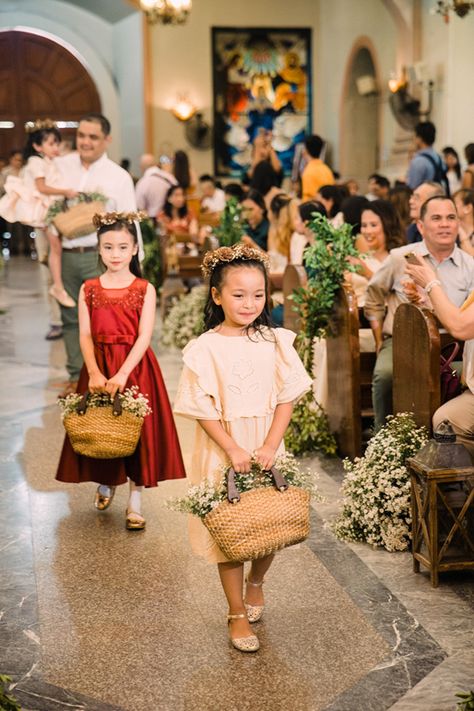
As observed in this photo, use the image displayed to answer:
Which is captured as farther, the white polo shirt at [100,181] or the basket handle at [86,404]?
the white polo shirt at [100,181]

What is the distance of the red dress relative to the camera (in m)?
4.69

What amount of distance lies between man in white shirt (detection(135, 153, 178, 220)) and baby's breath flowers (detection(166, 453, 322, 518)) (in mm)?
10442

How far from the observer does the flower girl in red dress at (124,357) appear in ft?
15.3

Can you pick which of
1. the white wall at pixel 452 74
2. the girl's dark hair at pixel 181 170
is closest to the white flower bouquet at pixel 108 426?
the white wall at pixel 452 74

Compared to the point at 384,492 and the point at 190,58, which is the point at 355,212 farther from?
the point at 190,58

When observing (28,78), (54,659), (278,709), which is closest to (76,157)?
(54,659)

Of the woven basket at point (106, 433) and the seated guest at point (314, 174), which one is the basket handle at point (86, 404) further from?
the seated guest at point (314, 174)

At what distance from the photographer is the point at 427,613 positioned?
3.69 metres

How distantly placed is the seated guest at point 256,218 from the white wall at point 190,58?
30.1 feet

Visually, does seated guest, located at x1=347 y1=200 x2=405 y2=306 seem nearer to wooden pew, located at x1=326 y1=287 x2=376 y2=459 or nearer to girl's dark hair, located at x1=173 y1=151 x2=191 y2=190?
wooden pew, located at x1=326 y1=287 x2=376 y2=459

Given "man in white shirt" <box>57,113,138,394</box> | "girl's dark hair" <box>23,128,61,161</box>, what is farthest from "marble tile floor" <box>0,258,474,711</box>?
"girl's dark hair" <box>23,128,61,161</box>

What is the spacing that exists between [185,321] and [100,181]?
8.63 ft

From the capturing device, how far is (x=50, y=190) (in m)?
7.09

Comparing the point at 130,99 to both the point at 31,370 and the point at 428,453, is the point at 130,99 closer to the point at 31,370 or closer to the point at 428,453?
the point at 31,370
